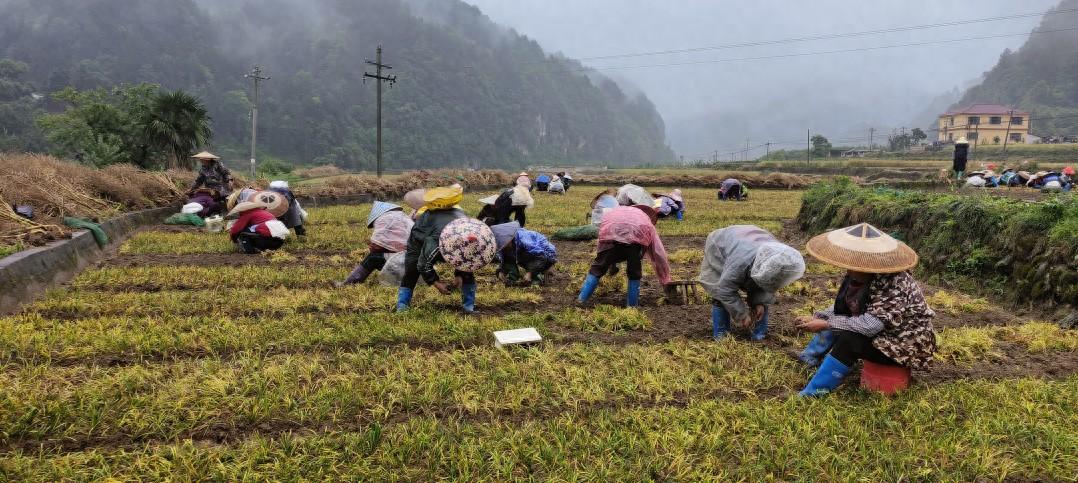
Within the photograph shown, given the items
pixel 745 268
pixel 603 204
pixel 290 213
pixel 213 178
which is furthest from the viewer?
pixel 213 178

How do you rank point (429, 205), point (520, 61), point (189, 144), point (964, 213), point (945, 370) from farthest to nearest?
point (520, 61) < point (189, 144) < point (964, 213) < point (429, 205) < point (945, 370)

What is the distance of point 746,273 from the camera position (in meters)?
4.98

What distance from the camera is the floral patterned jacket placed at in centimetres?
387

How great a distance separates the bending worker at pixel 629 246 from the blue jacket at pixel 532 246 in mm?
1199

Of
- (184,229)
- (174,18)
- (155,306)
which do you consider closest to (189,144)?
(184,229)

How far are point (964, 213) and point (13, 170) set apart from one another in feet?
51.0

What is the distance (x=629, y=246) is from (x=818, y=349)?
2271mm

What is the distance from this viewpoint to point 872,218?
450 inches

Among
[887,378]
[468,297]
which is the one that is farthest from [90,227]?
[887,378]

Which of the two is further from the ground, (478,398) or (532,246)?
(532,246)

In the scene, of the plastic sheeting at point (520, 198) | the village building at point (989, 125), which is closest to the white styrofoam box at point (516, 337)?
the plastic sheeting at point (520, 198)

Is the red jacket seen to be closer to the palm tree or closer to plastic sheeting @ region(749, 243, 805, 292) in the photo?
plastic sheeting @ region(749, 243, 805, 292)

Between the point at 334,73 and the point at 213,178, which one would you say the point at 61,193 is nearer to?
Result: the point at 213,178

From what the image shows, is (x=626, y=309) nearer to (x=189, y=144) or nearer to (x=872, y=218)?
(x=872, y=218)
